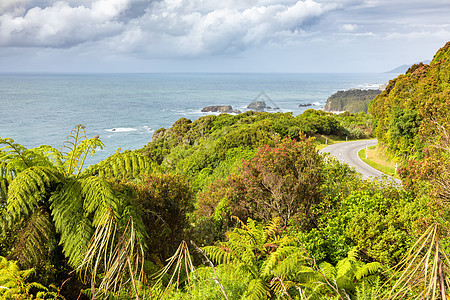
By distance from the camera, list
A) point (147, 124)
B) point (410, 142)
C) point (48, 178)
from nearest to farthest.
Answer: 1. point (48, 178)
2. point (410, 142)
3. point (147, 124)

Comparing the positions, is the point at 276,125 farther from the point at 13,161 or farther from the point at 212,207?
the point at 13,161

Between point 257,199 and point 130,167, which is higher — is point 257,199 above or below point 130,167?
below

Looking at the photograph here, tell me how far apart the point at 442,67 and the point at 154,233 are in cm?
2177

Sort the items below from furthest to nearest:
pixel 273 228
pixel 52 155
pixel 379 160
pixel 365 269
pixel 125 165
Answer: pixel 379 160 → pixel 52 155 → pixel 125 165 → pixel 273 228 → pixel 365 269

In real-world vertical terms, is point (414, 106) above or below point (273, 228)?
above

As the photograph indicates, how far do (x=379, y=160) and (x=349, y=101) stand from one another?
→ 63.5 meters

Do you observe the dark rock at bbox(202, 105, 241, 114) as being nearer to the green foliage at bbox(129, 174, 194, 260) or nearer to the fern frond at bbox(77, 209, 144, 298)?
the green foliage at bbox(129, 174, 194, 260)

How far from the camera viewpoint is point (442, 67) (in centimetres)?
1955

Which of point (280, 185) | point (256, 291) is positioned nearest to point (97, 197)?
point (256, 291)

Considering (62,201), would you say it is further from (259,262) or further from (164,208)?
(259,262)

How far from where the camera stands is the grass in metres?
20.8

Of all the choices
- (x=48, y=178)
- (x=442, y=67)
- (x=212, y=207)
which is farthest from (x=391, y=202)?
A: (x=442, y=67)

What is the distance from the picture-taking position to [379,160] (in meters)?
23.0

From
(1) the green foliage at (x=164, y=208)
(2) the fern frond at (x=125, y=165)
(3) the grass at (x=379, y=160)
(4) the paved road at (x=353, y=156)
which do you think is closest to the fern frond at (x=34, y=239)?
(2) the fern frond at (x=125, y=165)
